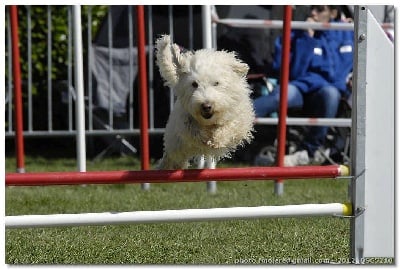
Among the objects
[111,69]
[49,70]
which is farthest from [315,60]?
[49,70]

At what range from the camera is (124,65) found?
9336mm

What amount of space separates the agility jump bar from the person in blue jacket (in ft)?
13.6

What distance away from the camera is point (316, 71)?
830 cm

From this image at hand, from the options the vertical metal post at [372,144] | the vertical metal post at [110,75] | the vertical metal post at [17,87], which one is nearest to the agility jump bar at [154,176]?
the vertical metal post at [372,144]

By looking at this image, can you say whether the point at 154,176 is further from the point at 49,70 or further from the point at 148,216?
the point at 49,70

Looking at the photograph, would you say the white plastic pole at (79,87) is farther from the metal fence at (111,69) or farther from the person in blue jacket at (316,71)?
the metal fence at (111,69)

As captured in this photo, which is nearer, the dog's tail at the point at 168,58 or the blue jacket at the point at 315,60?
the dog's tail at the point at 168,58

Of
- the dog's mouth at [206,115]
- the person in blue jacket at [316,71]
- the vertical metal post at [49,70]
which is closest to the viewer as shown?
the dog's mouth at [206,115]

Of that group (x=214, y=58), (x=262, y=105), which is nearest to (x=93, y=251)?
(x=214, y=58)

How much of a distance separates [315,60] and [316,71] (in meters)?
0.09

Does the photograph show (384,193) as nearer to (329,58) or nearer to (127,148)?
(329,58)

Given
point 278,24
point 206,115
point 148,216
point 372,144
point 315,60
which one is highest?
point 278,24

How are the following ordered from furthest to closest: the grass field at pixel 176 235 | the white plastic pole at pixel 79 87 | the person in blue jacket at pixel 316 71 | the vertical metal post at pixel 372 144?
the person in blue jacket at pixel 316 71
the white plastic pole at pixel 79 87
the grass field at pixel 176 235
the vertical metal post at pixel 372 144

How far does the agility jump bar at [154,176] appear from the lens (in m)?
3.78
